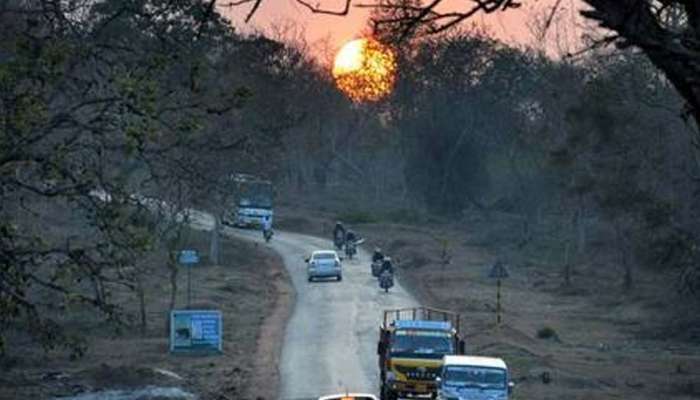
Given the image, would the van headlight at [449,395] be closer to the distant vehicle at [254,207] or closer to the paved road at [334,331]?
the paved road at [334,331]

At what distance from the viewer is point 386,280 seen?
63844 millimetres

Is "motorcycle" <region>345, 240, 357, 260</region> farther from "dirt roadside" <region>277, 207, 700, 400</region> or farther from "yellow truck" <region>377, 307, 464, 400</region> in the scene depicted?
"yellow truck" <region>377, 307, 464, 400</region>

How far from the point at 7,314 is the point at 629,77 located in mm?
46868

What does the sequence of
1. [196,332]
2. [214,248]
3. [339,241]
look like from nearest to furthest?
[196,332] → [214,248] → [339,241]

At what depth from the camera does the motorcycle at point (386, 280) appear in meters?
63.8

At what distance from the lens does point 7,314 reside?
14.8 metres

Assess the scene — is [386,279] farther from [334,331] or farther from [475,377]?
[475,377]

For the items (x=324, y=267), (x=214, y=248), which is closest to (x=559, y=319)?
(x=324, y=267)

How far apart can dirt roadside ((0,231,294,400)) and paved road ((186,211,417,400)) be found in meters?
0.66

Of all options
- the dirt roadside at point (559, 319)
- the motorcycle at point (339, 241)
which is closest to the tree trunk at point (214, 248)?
the motorcycle at point (339, 241)

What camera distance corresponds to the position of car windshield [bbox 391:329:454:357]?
114ft

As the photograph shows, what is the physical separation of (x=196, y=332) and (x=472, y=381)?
615 inches

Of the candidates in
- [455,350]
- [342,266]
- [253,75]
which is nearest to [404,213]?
[342,266]

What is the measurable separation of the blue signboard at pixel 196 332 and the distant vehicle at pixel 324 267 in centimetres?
2400
